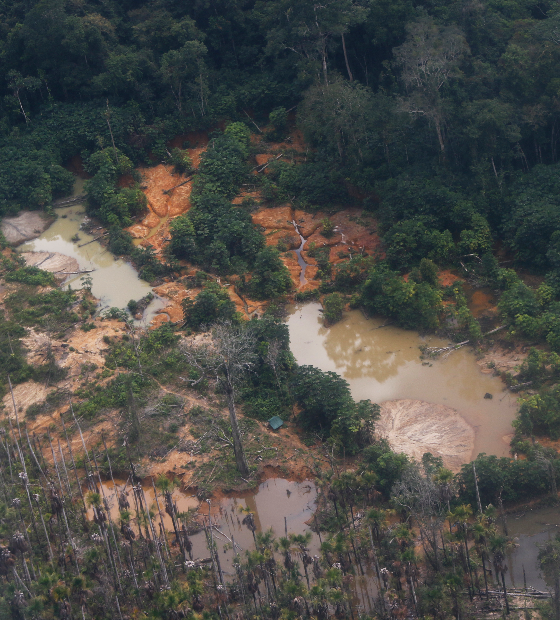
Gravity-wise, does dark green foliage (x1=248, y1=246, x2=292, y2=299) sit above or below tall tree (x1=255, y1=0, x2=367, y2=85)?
below

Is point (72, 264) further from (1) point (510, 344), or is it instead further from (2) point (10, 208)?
(1) point (510, 344)

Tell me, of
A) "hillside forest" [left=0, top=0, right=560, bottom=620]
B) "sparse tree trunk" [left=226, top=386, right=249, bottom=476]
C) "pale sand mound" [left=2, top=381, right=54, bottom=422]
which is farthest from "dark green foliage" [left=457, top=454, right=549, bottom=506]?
"pale sand mound" [left=2, top=381, right=54, bottom=422]

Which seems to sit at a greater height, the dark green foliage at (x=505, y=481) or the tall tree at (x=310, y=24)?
the tall tree at (x=310, y=24)

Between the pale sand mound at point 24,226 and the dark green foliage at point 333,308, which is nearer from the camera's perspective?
the dark green foliage at point 333,308

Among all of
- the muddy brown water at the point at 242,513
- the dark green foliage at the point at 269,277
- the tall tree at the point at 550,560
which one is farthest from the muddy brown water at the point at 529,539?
the dark green foliage at the point at 269,277

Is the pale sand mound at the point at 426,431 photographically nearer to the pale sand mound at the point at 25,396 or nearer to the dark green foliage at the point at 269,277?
the dark green foliage at the point at 269,277

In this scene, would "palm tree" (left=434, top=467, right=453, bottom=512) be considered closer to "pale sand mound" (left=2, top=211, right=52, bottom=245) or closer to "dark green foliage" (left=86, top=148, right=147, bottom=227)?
"dark green foliage" (left=86, top=148, right=147, bottom=227)

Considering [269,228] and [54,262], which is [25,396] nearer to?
[54,262]
